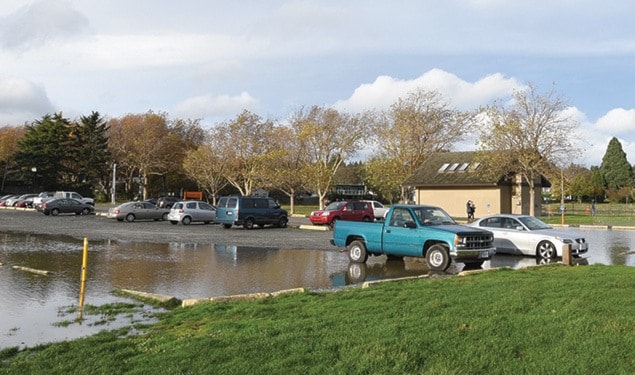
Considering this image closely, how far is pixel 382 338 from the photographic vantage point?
21.2ft

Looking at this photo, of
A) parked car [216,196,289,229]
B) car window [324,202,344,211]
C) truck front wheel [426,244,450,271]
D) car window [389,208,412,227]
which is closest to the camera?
truck front wheel [426,244,450,271]

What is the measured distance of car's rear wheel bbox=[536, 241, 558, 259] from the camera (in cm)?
1745

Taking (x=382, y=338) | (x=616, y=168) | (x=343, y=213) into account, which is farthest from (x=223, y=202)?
(x=616, y=168)

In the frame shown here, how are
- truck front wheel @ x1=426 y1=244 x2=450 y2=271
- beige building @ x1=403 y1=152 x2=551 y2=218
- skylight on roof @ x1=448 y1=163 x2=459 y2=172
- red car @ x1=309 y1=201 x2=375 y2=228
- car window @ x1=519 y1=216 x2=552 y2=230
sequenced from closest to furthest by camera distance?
truck front wheel @ x1=426 y1=244 x2=450 y2=271
car window @ x1=519 y1=216 x2=552 y2=230
red car @ x1=309 y1=201 x2=375 y2=228
beige building @ x1=403 y1=152 x2=551 y2=218
skylight on roof @ x1=448 y1=163 x2=459 y2=172

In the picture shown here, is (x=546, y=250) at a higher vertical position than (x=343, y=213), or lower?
lower

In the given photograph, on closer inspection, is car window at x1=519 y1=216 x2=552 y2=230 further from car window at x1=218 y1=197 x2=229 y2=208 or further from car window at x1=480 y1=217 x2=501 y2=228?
car window at x1=218 y1=197 x2=229 y2=208

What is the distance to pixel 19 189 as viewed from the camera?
84.6 meters

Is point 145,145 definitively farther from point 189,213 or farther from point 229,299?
point 229,299

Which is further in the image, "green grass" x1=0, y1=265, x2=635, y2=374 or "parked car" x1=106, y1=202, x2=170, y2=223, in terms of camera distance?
"parked car" x1=106, y1=202, x2=170, y2=223

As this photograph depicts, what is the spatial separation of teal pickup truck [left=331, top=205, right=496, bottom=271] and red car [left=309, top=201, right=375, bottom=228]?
707 inches

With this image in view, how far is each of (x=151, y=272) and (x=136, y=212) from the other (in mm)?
26387

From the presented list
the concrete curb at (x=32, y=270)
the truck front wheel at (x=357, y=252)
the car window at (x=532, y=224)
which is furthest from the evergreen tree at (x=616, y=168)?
the concrete curb at (x=32, y=270)

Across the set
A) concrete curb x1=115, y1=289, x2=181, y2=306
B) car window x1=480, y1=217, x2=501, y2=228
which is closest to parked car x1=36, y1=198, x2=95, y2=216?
car window x1=480, y1=217, x2=501, y2=228

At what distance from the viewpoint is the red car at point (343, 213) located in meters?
35.0
